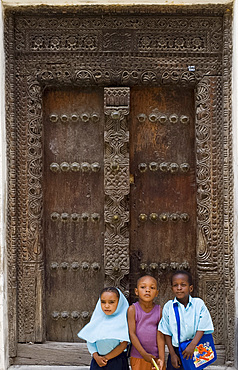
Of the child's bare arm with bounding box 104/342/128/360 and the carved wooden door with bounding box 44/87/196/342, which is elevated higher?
the carved wooden door with bounding box 44/87/196/342

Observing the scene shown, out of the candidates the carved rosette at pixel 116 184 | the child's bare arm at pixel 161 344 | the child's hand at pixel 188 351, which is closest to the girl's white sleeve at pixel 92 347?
the child's bare arm at pixel 161 344

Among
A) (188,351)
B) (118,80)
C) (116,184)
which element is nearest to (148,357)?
(188,351)

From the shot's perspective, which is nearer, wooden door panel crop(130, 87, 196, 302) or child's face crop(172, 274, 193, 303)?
child's face crop(172, 274, 193, 303)

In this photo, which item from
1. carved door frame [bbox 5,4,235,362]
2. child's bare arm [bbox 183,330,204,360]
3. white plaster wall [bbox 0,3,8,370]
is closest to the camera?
child's bare arm [bbox 183,330,204,360]

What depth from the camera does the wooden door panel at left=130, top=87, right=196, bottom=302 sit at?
3088mm

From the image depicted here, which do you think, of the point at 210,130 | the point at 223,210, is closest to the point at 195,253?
the point at 223,210

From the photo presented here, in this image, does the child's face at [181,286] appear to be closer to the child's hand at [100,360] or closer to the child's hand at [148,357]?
the child's hand at [148,357]

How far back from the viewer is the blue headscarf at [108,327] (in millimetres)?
2346

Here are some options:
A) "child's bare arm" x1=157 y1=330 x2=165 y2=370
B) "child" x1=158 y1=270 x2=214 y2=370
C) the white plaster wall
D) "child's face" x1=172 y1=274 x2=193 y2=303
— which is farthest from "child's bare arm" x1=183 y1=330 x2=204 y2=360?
the white plaster wall

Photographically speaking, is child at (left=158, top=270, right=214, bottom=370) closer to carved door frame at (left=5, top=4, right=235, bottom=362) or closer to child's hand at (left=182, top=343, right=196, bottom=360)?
child's hand at (left=182, top=343, right=196, bottom=360)

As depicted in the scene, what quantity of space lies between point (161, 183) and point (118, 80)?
75 centimetres

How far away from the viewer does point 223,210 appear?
2988 mm

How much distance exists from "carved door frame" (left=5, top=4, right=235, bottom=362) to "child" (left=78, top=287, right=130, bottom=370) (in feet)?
2.02

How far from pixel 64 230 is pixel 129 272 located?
20.9 inches
